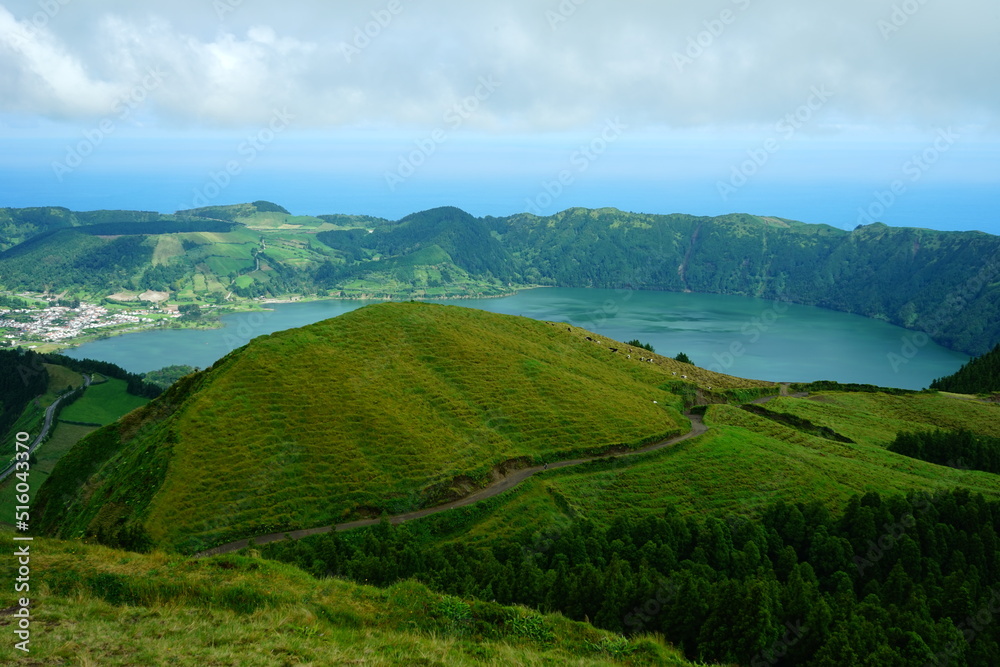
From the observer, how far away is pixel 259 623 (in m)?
17.6

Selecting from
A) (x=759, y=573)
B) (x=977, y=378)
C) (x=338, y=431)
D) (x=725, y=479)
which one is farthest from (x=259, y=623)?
(x=977, y=378)

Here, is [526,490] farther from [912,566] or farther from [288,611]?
[288,611]

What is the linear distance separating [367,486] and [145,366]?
15616 centimetres

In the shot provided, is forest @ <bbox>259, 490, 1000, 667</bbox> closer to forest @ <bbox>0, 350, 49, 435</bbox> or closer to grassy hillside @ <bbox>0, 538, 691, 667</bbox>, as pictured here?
grassy hillside @ <bbox>0, 538, 691, 667</bbox>

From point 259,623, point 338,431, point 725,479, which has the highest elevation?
point 259,623

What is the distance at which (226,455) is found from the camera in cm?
4234

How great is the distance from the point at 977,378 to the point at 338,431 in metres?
110

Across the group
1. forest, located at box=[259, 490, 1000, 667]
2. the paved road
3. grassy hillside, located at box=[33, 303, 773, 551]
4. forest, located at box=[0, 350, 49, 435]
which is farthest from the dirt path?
forest, located at box=[0, 350, 49, 435]

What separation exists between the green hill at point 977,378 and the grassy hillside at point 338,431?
69.5 meters

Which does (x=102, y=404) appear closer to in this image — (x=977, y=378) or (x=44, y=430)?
(x=44, y=430)

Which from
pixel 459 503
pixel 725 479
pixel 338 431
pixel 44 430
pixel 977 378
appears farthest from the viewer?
pixel 977 378

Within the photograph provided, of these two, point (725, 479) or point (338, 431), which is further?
point (725, 479)

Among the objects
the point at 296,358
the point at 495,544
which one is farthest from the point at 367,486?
the point at 296,358

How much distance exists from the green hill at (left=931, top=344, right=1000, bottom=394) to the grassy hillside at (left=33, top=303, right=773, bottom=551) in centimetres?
6953
